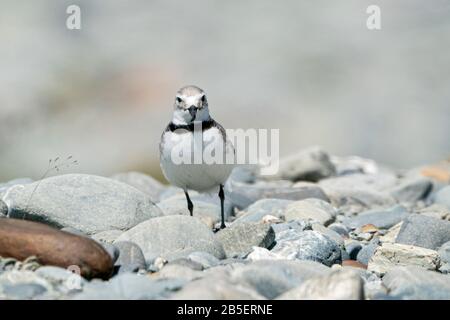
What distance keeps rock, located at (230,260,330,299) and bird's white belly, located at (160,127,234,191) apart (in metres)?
2.35

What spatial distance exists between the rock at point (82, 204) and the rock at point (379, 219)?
2602 mm

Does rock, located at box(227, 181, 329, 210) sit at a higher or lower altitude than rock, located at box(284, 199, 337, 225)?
lower

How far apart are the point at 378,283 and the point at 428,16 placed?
26885mm

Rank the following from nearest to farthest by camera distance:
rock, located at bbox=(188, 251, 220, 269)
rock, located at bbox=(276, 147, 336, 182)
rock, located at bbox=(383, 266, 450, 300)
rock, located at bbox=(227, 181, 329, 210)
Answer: rock, located at bbox=(383, 266, 450, 300)
rock, located at bbox=(188, 251, 220, 269)
rock, located at bbox=(227, 181, 329, 210)
rock, located at bbox=(276, 147, 336, 182)

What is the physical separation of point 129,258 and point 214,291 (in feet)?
5.04

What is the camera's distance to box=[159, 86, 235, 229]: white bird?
26.5ft

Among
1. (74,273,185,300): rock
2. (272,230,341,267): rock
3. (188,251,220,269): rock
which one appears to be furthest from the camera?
(272,230,341,267): rock

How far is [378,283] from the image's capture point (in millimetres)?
6582

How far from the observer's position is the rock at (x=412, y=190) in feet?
42.5

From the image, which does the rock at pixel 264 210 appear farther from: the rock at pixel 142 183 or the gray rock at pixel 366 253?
the rock at pixel 142 183

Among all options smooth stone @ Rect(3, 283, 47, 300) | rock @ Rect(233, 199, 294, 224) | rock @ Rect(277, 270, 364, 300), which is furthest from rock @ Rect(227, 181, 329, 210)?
rock @ Rect(277, 270, 364, 300)

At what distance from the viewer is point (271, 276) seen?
573 cm

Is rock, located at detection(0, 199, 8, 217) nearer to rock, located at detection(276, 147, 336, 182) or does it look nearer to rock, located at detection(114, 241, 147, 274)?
rock, located at detection(114, 241, 147, 274)
